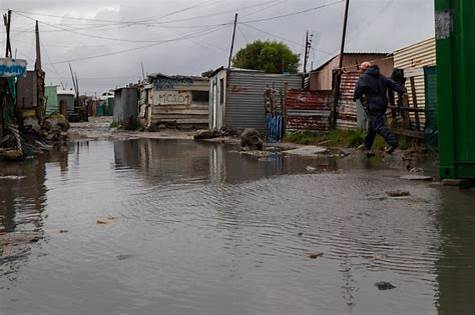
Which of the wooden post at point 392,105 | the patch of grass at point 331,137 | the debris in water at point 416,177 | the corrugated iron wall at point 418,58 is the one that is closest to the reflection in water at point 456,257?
the debris in water at point 416,177

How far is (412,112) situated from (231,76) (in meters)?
13.9

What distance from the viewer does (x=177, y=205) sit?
7355 mm

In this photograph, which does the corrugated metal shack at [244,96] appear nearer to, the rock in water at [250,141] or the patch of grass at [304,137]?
the patch of grass at [304,137]

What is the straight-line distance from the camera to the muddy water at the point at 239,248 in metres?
3.90

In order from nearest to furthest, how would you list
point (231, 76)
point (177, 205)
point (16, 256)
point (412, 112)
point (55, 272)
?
point (55, 272) < point (16, 256) < point (177, 205) < point (412, 112) < point (231, 76)

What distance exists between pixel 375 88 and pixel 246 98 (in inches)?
562

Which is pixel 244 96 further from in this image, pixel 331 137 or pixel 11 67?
pixel 11 67

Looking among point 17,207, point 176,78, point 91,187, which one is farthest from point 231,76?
point 17,207

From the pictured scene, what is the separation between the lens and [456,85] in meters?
7.82

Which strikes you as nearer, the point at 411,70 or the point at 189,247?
the point at 189,247

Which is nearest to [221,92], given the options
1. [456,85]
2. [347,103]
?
[347,103]

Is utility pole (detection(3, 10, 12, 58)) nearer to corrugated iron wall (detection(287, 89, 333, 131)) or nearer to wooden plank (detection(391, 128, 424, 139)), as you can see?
corrugated iron wall (detection(287, 89, 333, 131))

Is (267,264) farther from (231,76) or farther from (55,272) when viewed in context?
(231,76)

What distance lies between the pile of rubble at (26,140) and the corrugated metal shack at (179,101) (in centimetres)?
1058
